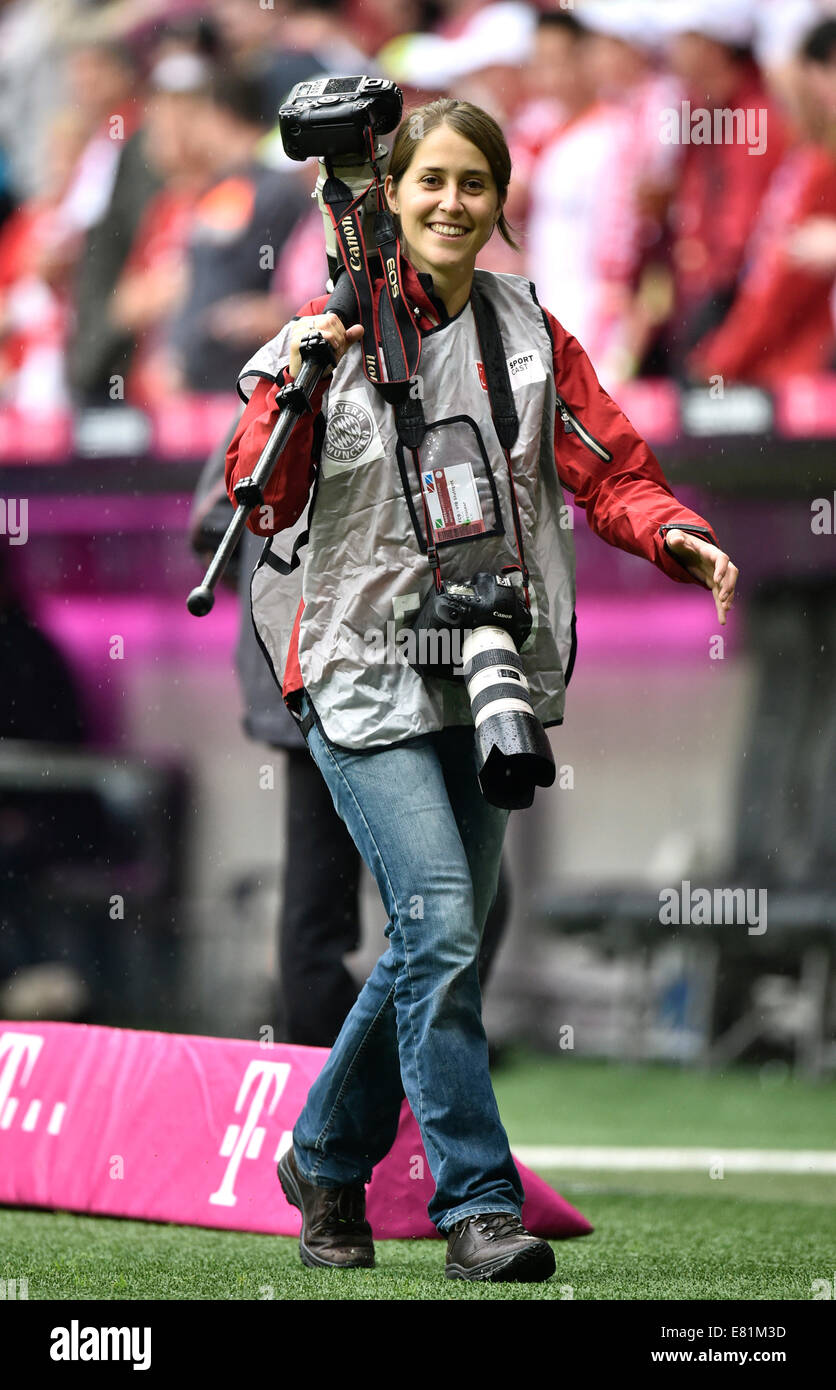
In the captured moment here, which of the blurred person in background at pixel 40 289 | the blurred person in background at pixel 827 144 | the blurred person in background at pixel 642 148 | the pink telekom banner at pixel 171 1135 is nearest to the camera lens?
the pink telekom banner at pixel 171 1135

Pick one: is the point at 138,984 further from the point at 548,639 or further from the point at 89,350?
the point at 548,639

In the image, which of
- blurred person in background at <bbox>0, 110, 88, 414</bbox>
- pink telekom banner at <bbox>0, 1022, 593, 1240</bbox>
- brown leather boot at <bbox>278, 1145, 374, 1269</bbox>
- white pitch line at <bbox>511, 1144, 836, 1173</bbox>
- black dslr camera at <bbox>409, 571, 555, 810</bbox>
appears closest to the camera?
black dslr camera at <bbox>409, 571, 555, 810</bbox>

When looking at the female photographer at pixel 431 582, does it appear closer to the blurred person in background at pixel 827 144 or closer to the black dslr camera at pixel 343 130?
the black dslr camera at pixel 343 130

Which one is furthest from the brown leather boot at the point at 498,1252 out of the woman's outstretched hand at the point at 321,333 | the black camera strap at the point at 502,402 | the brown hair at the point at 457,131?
the brown hair at the point at 457,131

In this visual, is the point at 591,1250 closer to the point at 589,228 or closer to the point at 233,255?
the point at 589,228

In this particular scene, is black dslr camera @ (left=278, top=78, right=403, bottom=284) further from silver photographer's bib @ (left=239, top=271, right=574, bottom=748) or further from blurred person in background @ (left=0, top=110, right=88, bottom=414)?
blurred person in background @ (left=0, top=110, right=88, bottom=414)

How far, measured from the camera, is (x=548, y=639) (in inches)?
113

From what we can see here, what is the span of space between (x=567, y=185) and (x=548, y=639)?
4541mm

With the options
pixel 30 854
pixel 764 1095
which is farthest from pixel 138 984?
pixel 764 1095

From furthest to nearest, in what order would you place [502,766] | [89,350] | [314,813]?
[89,350] < [314,813] < [502,766]

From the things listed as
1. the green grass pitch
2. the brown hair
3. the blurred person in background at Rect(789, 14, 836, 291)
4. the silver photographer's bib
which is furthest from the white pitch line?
the blurred person in background at Rect(789, 14, 836, 291)

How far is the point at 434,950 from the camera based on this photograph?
2691 millimetres

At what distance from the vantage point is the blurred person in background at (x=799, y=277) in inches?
253

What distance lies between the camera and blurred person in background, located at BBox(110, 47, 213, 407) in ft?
23.9
